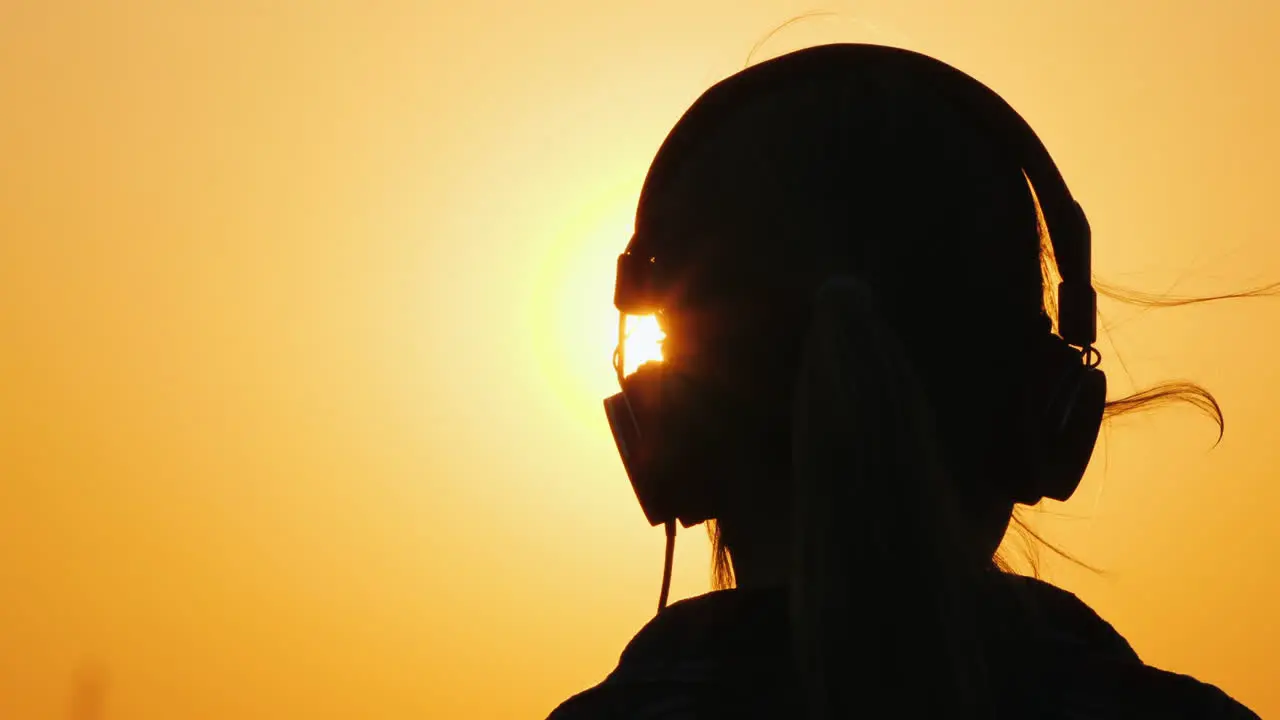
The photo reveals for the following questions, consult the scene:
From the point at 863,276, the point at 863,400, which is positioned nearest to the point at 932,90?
the point at 863,276

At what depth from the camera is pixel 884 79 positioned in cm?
196

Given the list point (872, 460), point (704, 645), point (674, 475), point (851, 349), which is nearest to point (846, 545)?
point (872, 460)

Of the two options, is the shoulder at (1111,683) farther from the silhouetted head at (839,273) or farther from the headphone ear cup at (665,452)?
the headphone ear cup at (665,452)

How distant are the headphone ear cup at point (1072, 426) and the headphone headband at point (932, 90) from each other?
0.11m

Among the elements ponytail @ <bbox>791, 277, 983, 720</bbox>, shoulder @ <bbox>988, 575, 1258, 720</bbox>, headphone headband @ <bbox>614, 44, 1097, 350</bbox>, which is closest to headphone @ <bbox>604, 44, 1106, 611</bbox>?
headphone headband @ <bbox>614, 44, 1097, 350</bbox>

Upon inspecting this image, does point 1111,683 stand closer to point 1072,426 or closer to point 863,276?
point 1072,426

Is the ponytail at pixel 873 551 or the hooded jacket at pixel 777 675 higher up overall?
the ponytail at pixel 873 551

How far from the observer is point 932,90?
78.5 inches

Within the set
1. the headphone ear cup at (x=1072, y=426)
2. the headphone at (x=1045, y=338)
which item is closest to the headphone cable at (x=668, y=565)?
the headphone at (x=1045, y=338)

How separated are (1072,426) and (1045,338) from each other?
0.53ft

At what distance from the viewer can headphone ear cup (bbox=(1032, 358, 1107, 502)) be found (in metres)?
1.99

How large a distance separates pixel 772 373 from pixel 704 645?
1.29 ft

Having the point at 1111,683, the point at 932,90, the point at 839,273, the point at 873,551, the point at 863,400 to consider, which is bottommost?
the point at 1111,683

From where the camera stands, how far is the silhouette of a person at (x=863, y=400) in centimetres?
127
